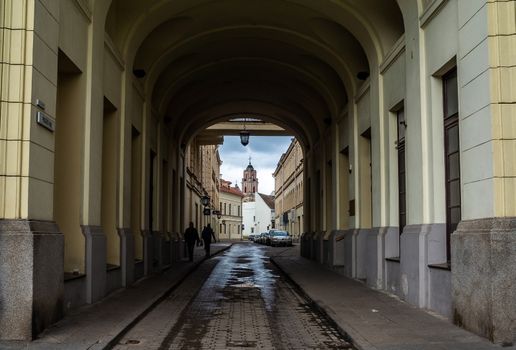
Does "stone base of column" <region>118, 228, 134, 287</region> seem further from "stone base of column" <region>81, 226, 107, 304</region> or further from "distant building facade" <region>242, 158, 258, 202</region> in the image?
"distant building facade" <region>242, 158, 258, 202</region>

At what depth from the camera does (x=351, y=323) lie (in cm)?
892

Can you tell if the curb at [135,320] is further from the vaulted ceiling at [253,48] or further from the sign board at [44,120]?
the vaulted ceiling at [253,48]

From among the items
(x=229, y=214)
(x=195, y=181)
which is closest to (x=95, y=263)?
(x=195, y=181)

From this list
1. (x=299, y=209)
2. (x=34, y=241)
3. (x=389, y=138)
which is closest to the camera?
(x=34, y=241)

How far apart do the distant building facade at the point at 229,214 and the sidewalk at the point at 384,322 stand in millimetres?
73802

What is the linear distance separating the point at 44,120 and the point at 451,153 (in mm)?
6249

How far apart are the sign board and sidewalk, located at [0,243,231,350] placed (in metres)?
2.74

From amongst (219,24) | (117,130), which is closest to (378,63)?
(219,24)

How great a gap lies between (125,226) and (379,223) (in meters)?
5.78

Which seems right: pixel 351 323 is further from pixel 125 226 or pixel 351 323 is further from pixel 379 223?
pixel 125 226

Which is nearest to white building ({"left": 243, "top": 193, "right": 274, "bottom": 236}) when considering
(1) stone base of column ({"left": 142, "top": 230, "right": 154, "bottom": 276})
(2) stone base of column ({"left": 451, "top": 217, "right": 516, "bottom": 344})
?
(1) stone base of column ({"left": 142, "top": 230, "right": 154, "bottom": 276})

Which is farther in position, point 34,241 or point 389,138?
point 389,138

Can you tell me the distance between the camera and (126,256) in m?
13.5

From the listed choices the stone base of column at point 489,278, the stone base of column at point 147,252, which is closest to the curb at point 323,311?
the stone base of column at point 489,278
